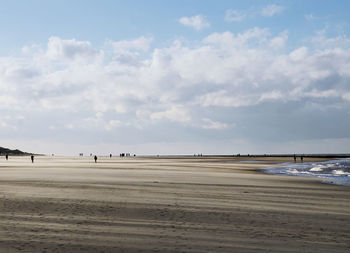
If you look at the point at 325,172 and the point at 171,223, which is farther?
the point at 325,172

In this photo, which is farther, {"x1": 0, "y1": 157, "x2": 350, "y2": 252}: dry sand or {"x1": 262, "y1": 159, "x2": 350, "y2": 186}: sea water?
A: {"x1": 262, "y1": 159, "x2": 350, "y2": 186}: sea water

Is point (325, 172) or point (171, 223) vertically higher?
point (171, 223)

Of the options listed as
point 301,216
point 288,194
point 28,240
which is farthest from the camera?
point 288,194

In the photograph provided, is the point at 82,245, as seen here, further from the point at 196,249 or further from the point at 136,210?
the point at 136,210

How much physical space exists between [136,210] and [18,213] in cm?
433

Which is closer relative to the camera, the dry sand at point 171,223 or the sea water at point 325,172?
the dry sand at point 171,223

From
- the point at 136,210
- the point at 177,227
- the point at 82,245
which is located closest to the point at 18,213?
the point at 136,210

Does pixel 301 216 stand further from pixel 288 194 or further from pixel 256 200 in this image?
pixel 288 194

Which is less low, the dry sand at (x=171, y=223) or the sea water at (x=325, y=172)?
the dry sand at (x=171, y=223)

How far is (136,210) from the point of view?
1312cm

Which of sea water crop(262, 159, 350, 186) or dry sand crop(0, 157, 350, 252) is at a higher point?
dry sand crop(0, 157, 350, 252)

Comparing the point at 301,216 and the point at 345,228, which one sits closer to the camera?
the point at 345,228

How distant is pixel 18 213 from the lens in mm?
12336

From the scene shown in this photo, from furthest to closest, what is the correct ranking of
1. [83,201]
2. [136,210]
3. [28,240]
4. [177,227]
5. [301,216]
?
[83,201] < [136,210] < [301,216] < [177,227] < [28,240]
